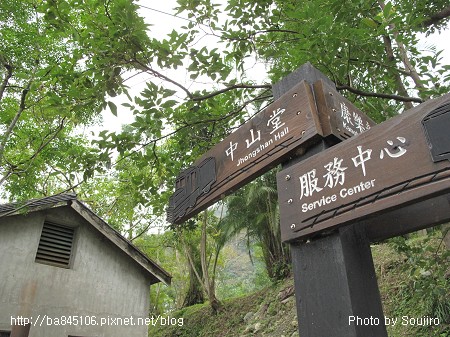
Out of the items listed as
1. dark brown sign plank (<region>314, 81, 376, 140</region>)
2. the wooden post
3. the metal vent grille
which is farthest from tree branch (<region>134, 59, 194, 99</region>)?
the metal vent grille

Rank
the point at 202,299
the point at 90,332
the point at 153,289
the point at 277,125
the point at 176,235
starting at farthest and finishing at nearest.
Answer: the point at 153,289 < the point at 202,299 < the point at 176,235 < the point at 90,332 < the point at 277,125

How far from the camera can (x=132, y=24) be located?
317cm

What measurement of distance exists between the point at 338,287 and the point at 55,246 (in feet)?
29.9

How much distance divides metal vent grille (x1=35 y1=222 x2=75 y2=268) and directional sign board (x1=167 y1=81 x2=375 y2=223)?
7.57 metres

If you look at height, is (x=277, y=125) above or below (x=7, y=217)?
below

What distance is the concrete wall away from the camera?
26.0 feet

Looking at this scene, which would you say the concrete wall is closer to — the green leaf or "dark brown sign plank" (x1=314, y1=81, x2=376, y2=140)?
the green leaf

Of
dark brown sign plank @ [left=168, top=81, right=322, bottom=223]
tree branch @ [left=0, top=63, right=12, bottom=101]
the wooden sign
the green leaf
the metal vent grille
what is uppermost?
tree branch @ [left=0, top=63, right=12, bottom=101]

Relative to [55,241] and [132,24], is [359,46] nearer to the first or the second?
[132,24]

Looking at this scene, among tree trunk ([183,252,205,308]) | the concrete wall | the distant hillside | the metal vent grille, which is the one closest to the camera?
the distant hillside

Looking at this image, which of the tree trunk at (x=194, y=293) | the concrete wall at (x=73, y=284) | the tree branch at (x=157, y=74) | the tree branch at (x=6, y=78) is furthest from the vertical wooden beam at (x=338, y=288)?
the tree trunk at (x=194, y=293)

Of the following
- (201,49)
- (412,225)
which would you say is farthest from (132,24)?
(412,225)

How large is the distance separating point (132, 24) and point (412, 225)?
9.33 ft

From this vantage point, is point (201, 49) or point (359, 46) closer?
point (359, 46)
